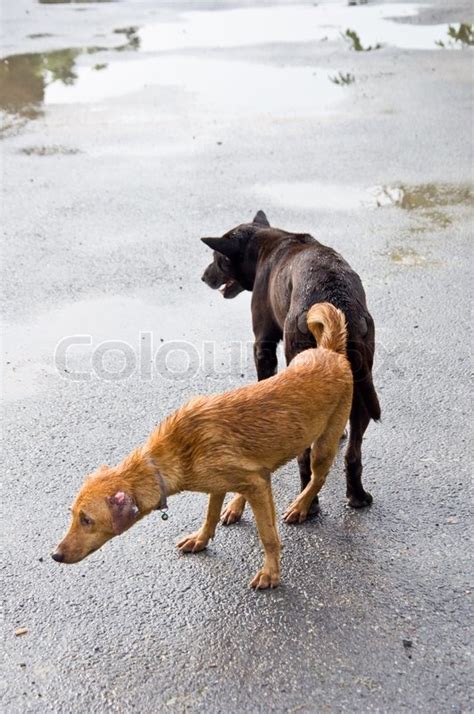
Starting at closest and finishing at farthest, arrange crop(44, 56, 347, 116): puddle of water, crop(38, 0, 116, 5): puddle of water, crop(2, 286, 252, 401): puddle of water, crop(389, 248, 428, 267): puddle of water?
1. crop(2, 286, 252, 401): puddle of water
2. crop(389, 248, 428, 267): puddle of water
3. crop(44, 56, 347, 116): puddle of water
4. crop(38, 0, 116, 5): puddle of water

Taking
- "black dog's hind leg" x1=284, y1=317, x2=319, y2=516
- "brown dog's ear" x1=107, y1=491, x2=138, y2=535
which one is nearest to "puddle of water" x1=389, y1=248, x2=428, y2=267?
"black dog's hind leg" x1=284, y1=317, x2=319, y2=516

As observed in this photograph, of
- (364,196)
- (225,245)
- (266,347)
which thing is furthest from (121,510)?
(364,196)

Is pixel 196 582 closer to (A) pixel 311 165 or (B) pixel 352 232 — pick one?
(B) pixel 352 232

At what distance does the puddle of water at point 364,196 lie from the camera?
8.37 metres

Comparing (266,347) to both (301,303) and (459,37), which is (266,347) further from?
(459,37)

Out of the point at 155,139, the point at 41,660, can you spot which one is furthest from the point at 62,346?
the point at 155,139

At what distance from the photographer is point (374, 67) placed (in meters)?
12.3

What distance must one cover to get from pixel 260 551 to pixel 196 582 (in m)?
0.38

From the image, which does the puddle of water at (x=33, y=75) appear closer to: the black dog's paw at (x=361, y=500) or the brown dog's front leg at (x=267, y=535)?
the black dog's paw at (x=361, y=500)

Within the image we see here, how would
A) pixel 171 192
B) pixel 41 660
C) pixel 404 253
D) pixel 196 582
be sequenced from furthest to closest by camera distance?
pixel 171 192
pixel 404 253
pixel 196 582
pixel 41 660

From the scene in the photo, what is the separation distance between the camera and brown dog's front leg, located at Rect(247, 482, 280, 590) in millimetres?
4070

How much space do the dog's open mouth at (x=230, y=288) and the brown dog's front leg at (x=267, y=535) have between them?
2.25 metres

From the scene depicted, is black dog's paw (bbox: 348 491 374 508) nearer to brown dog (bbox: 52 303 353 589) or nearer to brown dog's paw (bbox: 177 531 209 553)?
brown dog (bbox: 52 303 353 589)

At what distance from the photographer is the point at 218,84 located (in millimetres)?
12070
